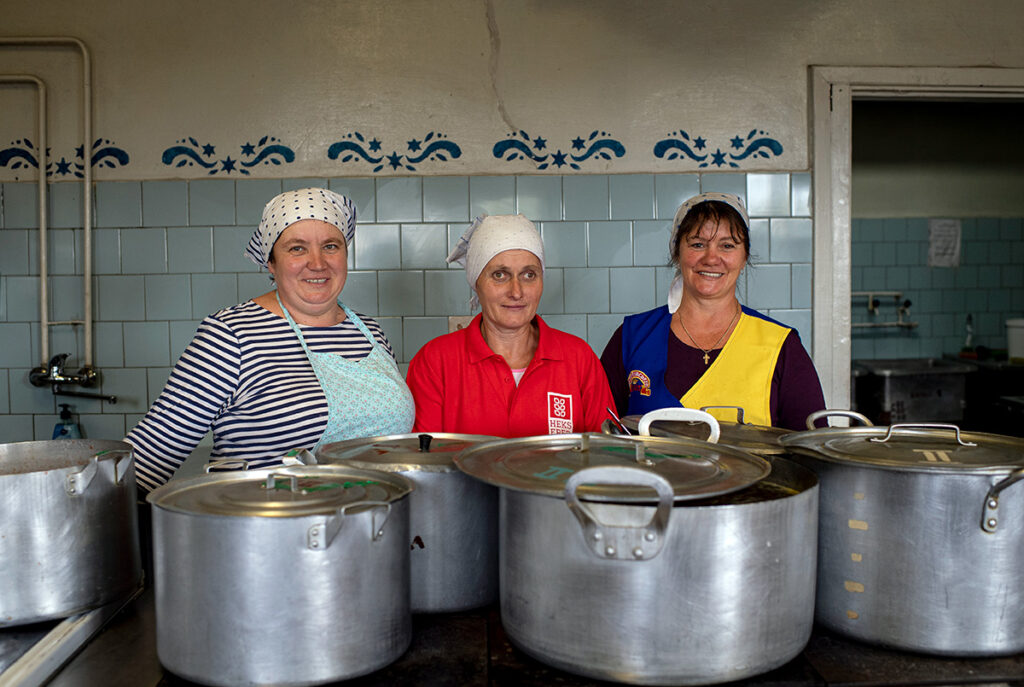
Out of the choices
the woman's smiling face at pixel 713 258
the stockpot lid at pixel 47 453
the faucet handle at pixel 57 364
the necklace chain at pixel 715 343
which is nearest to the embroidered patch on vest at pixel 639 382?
the necklace chain at pixel 715 343

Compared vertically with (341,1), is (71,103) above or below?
below

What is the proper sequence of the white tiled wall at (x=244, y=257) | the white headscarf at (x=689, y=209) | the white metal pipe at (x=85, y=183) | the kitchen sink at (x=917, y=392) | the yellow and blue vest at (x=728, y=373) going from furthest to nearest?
the kitchen sink at (x=917, y=392), the white tiled wall at (x=244, y=257), the white metal pipe at (x=85, y=183), the white headscarf at (x=689, y=209), the yellow and blue vest at (x=728, y=373)

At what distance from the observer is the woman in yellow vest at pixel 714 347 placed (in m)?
2.08

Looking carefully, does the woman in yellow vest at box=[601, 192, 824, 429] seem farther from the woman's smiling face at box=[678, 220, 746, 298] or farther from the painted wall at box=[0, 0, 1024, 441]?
the painted wall at box=[0, 0, 1024, 441]

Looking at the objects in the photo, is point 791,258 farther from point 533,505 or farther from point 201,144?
point 533,505

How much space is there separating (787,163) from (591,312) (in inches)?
40.0

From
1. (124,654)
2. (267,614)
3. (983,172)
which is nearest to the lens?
(267,614)

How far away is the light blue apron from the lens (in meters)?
1.80

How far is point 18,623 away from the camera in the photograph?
1.14 metres

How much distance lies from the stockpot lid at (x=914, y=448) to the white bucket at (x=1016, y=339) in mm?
4241

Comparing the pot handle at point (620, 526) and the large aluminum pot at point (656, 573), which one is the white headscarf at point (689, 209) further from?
the pot handle at point (620, 526)

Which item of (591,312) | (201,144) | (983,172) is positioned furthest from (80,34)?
(983,172)

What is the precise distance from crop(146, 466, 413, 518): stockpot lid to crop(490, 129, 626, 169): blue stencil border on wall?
7.70ft

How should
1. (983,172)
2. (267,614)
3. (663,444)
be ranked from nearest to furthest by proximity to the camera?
1. (267,614)
2. (663,444)
3. (983,172)
